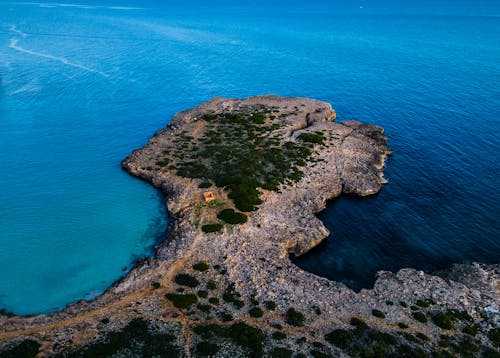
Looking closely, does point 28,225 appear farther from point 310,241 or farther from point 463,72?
point 463,72

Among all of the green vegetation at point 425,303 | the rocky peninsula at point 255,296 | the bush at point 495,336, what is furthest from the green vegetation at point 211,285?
the bush at point 495,336

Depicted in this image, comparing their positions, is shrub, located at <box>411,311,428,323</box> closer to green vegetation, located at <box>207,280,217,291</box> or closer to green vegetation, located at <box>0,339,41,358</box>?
green vegetation, located at <box>207,280,217,291</box>

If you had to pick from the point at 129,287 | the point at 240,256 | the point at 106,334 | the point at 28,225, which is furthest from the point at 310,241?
the point at 28,225

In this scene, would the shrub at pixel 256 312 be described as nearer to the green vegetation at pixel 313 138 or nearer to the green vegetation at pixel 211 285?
the green vegetation at pixel 211 285

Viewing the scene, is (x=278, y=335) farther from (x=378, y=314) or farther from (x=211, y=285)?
(x=378, y=314)

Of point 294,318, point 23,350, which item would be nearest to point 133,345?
point 23,350

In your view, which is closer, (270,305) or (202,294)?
(270,305)
